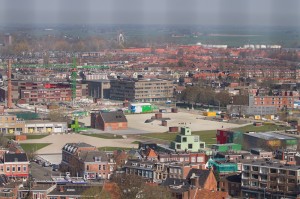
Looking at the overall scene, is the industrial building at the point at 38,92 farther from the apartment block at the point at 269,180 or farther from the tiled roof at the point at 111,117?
the apartment block at the point at 269,180

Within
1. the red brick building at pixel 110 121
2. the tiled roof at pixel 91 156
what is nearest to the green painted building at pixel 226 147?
the tiled roof at pixel 91 156

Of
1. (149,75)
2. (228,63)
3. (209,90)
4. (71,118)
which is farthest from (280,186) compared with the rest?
(228,63)

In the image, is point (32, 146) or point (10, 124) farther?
point (10, 124)

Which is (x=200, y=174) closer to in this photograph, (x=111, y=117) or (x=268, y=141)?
(x=268, y=141)

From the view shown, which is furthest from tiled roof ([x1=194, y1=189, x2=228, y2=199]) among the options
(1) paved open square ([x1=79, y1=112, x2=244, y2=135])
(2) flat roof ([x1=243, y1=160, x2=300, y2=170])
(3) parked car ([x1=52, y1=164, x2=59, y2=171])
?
(1) paved open square ([x1=79, y1=112, x2=244, y2=135])

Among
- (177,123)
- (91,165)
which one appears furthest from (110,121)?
(91,165)

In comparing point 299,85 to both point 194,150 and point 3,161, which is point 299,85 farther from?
point 3,161

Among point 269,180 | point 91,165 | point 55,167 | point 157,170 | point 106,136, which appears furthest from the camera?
point 106,136
